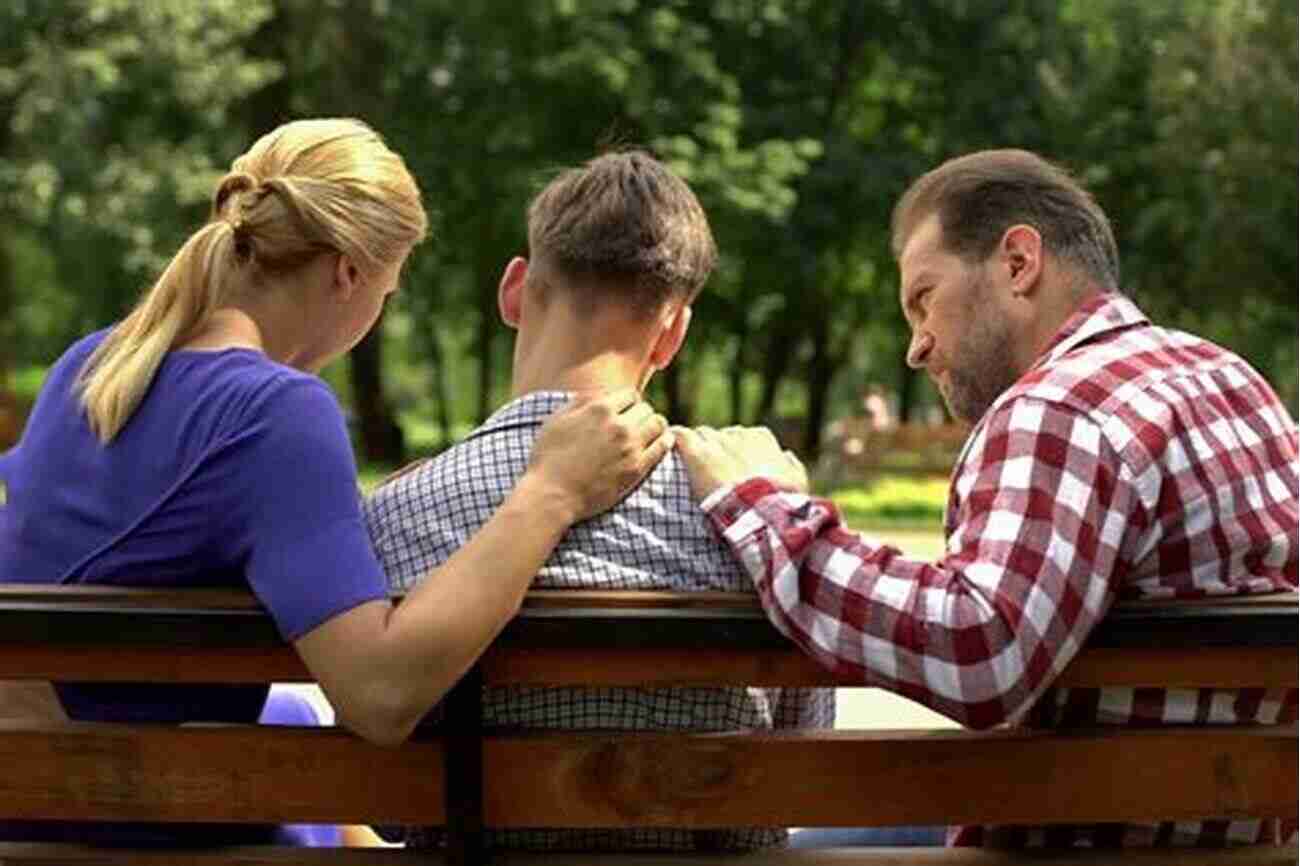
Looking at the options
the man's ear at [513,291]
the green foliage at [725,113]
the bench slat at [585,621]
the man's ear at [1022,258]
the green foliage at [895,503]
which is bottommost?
the green foliage at [895,503]

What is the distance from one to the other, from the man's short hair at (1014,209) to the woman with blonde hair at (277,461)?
0.53 metres

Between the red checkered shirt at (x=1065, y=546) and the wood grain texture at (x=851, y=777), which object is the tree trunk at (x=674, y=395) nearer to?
the red checkered shirt at (x=1065, y=546)

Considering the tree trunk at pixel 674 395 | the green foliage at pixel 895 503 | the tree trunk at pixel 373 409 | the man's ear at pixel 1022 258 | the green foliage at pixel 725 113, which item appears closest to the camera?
the man's ear at pixel 1022 258

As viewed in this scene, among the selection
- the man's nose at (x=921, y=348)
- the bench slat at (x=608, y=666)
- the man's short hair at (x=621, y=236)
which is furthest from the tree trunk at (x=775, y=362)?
the bench slat at (x=608, y=666)

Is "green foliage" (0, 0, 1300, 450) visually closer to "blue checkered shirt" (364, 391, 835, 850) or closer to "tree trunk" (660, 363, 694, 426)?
"tree trunk" (660, 363, 694, 426)

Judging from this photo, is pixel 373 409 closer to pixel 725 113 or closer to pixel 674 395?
pixel 674 395

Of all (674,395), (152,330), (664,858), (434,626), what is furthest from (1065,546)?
(674,395)

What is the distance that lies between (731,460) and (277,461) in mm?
545

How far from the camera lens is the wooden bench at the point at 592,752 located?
280 cm

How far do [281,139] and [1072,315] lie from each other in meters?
1.07

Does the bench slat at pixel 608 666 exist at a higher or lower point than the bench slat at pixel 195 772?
higher

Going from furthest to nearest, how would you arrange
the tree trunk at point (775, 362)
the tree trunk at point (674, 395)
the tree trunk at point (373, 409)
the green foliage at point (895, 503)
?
the tree trunk at point (775, 362)
the tree trunk at point (674, 395)
the tree trunk at point (373, 409)
the green foliage at point (895, 503)

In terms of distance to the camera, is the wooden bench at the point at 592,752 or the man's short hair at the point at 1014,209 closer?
the wooden bench at the point at 592,752

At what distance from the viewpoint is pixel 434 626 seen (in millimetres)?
2754
